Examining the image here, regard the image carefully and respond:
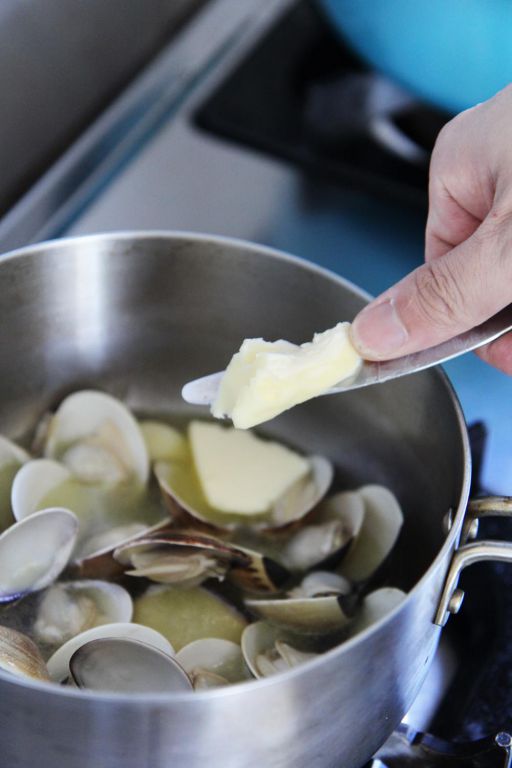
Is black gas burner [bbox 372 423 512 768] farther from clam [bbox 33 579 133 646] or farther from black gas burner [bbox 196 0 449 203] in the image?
black gas burner [bbox 196 0 449 203]

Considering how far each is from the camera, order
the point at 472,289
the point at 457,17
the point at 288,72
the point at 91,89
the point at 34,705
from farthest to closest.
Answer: the point at 288,72, the point at 91,89, the point at 457,17, the point at 472,289, the point at 34,705

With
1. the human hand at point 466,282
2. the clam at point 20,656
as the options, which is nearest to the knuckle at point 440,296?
the human hand at point 466,282

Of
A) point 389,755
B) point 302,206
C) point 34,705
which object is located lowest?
point 389,755

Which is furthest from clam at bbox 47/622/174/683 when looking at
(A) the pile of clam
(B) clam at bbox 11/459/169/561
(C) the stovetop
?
(C) the stovetop

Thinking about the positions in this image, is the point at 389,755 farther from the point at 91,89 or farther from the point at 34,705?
the point at 91,89

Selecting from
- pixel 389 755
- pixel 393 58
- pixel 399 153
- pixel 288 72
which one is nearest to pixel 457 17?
pixel 393 58

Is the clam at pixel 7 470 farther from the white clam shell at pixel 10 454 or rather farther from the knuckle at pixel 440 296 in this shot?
the knuckle at pixel 440 296
